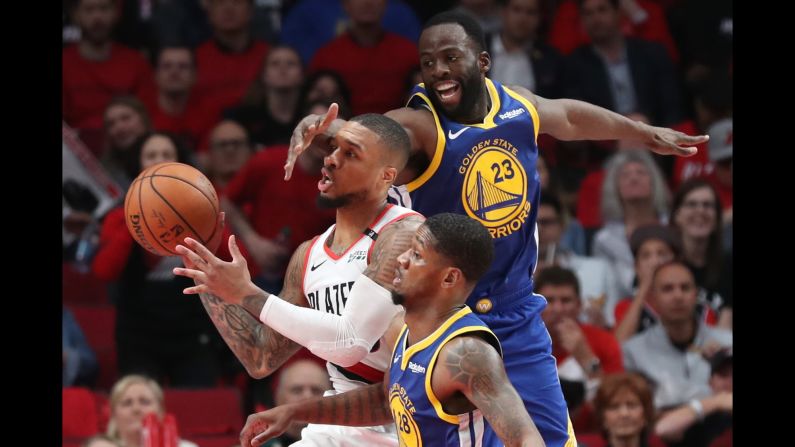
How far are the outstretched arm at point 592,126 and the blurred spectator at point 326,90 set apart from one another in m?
3.42

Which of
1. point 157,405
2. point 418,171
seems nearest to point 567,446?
point 418,171

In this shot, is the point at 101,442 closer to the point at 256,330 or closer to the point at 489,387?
the point at 256,330

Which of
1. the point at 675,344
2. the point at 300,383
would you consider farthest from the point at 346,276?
the point at 675,344

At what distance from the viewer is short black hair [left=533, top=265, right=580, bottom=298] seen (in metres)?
9.15

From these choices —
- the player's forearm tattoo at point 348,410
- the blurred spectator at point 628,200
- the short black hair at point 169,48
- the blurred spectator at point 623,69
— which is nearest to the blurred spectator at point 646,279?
the blurred spectator at point 628,200

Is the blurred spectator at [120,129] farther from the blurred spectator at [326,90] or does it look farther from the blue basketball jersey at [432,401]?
the blue basketball jersey at [432,401]

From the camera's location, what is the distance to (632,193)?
402 inches

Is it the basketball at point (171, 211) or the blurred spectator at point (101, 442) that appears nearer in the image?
the basketball at point (171, 211)

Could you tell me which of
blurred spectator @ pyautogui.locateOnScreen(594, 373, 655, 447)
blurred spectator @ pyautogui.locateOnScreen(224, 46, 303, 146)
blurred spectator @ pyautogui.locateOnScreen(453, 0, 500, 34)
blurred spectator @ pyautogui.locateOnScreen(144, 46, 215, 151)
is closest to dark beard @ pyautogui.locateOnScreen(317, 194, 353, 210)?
blurred spectator @ pyautogui.locateOnScreen(594, 373, 655, 447)

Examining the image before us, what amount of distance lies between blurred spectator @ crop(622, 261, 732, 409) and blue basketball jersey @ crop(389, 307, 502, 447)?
4.04m

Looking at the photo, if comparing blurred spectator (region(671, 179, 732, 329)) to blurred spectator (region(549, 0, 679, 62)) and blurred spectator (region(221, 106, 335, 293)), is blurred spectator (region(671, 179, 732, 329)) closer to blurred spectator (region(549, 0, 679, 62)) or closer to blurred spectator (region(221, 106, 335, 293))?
blurred spectator (region(549, 0, 679, 62))

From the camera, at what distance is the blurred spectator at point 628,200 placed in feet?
33.2

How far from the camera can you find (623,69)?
1112cm

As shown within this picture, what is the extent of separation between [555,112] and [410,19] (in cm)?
489
